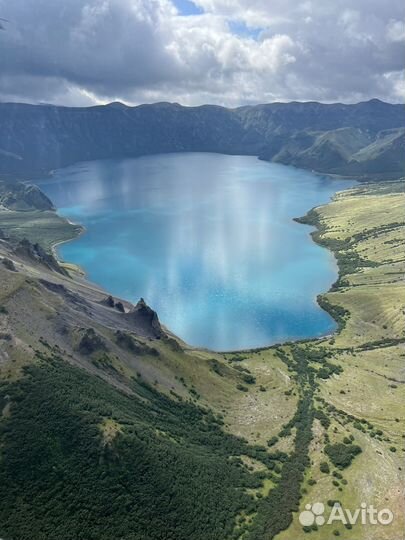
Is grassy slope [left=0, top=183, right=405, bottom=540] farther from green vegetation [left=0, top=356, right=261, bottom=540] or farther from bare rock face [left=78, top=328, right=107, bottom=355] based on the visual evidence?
bare rock face [left=78, top=328, right=107, bottom=355]


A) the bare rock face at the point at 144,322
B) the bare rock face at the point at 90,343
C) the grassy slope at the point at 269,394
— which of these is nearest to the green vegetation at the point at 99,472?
the grassy slope at the point at 269,394

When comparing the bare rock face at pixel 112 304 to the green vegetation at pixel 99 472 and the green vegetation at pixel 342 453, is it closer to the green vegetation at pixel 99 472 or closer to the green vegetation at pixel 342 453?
the green vegetation at pixel 99 472

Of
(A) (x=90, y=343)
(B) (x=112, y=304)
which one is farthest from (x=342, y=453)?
(B) (x=112, y=304)

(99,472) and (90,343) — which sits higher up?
(90,343)

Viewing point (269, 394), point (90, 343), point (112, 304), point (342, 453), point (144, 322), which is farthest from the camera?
point (112, 304)

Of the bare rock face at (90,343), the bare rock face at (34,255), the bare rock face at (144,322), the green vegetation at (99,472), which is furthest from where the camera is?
the bare rock face at (34,255)

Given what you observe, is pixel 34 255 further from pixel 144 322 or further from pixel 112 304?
pixel 144 322
